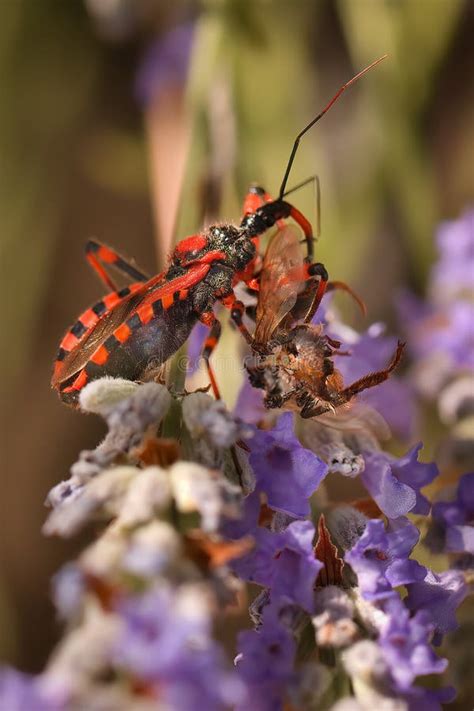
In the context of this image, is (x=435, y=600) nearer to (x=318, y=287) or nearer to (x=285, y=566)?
(x=285, y=566)

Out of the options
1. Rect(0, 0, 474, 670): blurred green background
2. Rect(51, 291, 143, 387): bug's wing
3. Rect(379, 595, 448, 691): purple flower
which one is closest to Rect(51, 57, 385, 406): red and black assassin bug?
Rect(51, 291, 143, 387): bug's wing

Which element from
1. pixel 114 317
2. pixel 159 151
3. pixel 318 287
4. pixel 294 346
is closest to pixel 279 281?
pixel 318 287

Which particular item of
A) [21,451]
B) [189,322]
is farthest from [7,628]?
[189,322]

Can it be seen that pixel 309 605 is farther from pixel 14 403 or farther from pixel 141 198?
pixel 141 198

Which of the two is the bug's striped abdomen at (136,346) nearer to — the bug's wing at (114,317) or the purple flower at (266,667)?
the bug's wing at (114,317)

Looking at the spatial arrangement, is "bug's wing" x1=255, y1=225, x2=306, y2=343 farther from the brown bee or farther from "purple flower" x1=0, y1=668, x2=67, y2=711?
"purple flower" x1=0, y1=668, x2=67, y2=711
